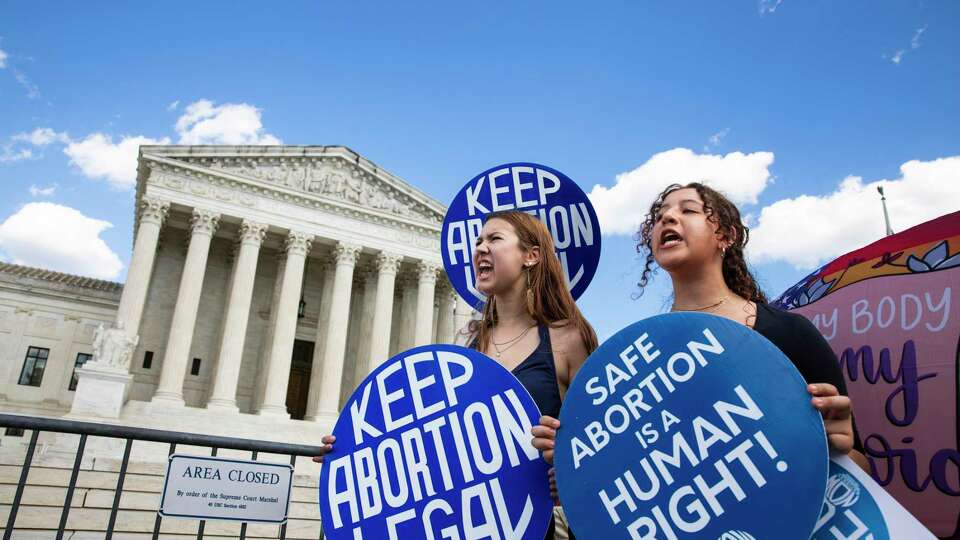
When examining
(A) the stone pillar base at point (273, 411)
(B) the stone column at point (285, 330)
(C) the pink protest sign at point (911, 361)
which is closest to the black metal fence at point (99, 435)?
(C) the pink protest sign at point (911, 361)

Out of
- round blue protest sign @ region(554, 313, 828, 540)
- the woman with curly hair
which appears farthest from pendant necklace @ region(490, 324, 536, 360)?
round blue protest sign @ region(554, 313, 828, 540)

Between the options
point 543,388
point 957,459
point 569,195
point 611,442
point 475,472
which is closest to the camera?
point 611,442

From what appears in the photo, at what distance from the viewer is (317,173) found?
3080cm

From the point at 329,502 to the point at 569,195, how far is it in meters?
2.31

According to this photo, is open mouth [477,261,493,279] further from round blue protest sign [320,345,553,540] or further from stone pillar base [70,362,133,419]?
stone pillar base [70,362,133,419]

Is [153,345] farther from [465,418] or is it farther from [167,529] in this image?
[465,418]

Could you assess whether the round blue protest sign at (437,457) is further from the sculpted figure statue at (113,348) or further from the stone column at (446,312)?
the stone column at (446,312)

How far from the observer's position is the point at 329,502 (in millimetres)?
2584

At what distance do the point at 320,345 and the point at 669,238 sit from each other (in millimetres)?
28475

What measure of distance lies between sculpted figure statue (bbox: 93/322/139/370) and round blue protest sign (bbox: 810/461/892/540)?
82.9 ft

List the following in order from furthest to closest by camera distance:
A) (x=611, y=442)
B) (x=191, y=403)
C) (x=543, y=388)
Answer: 1. (x=191, y=403)
2. (x=543, y=388)
3. (x=611, y=442)

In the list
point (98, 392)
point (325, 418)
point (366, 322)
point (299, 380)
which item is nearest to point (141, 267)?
point (98, 392)

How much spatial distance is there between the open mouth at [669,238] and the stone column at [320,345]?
27004 mm

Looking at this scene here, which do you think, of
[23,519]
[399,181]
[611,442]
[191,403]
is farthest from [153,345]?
[611,442]
